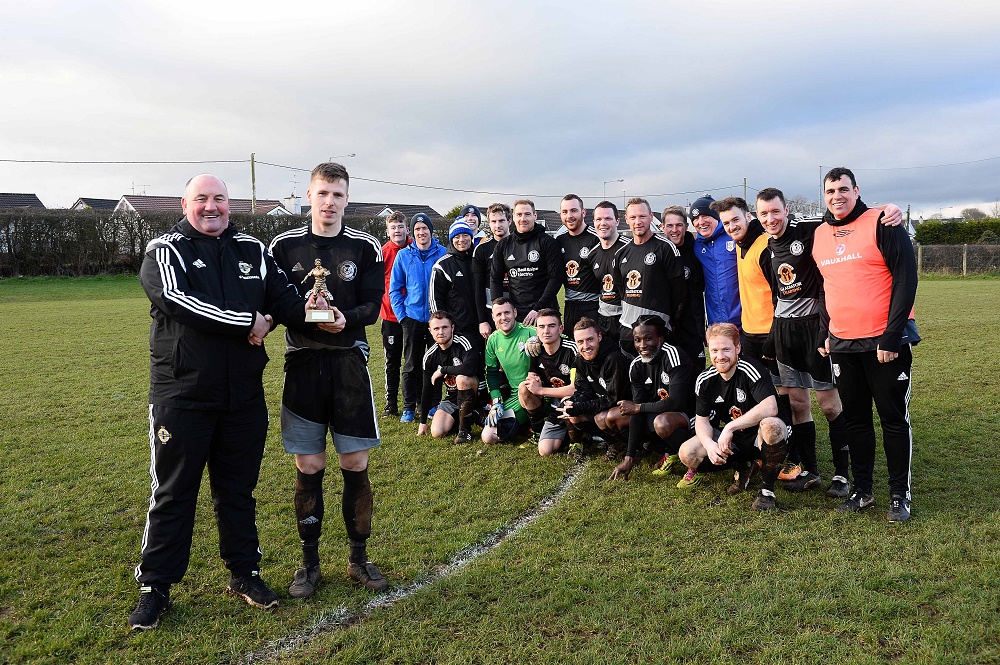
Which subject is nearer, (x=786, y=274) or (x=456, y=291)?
(x=786, y=274)

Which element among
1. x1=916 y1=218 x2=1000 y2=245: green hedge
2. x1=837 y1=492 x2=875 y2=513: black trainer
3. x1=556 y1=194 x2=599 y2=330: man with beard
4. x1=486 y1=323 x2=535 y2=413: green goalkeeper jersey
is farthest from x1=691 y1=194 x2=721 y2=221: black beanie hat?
x1=916 y1=218 x2=1000 y2=245: green hedge

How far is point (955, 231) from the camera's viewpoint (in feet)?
113

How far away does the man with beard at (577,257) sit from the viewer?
6395mm

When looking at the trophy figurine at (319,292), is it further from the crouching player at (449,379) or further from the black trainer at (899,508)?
the black trainer at (899,508)

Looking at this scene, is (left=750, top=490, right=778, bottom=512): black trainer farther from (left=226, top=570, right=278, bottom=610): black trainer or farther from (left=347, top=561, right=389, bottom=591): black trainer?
(left=226, top=570, right=278, bottom=610): black trainer

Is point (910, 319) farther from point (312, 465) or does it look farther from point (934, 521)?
point (312, 465)

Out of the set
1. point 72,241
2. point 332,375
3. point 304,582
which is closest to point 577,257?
point 332,375

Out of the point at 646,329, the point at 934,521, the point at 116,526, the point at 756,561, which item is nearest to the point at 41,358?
the point at 116,526

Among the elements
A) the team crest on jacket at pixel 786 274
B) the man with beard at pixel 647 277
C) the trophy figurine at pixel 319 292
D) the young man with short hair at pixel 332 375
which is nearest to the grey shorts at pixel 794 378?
the team crest on jacket at pixel 786 274

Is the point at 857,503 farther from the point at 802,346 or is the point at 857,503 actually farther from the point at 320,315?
the point at 320,315

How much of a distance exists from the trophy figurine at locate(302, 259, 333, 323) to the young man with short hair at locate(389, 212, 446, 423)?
3546 millimetres

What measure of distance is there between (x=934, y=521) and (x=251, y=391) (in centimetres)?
405

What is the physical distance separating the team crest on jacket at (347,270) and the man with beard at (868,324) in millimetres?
→ 3051

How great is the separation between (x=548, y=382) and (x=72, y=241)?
2540 centimetres
